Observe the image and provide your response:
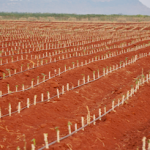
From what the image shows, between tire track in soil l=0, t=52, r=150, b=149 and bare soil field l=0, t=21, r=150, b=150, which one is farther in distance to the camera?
tire track in soil l=0, t=52, r=150, b=149

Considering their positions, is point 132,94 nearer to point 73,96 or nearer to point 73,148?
point 73,96

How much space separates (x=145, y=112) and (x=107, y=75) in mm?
4248

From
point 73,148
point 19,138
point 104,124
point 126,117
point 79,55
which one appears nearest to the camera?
point 73,148

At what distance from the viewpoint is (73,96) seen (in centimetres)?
972

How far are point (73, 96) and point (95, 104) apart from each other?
0.85 metres

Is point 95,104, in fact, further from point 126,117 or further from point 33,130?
point 33,130

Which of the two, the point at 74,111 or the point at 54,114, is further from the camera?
the point at 74,111

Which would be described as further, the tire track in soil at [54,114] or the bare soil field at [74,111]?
the tire track in soil at [54,114]

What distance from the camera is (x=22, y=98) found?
9570mm

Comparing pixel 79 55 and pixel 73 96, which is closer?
pixel 73 96

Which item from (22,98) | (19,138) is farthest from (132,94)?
(19,138)

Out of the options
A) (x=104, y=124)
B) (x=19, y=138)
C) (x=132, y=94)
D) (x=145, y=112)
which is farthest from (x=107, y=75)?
(x=19, y=138)

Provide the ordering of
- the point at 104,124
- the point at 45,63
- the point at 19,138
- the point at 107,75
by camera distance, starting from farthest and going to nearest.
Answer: the point at 45,63
the point at 107,75
the point at 104,124
the point at 19,138

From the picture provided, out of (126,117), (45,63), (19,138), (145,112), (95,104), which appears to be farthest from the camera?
(45,63)
